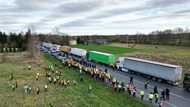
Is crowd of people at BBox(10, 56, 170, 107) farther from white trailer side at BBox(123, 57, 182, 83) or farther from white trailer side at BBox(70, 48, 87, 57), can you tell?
white trailer side at BBox(70, 48, 87, 57)

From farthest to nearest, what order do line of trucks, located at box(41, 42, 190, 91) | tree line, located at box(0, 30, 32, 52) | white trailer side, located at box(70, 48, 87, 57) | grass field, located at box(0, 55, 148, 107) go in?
tree line, located at box(0, 30, 32, 52), white trailer side, located at box(70, 48, 87, 57), line of trucks, located at box(41, 42, 190, 91), grass field, located at box(0, 55, 148, 107)

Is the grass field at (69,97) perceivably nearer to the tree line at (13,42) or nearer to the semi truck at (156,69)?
the semi truck at (156,69)

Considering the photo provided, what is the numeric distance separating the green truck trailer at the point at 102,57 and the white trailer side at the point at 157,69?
886cm

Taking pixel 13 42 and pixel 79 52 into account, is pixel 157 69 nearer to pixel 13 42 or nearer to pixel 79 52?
pixel 79 52

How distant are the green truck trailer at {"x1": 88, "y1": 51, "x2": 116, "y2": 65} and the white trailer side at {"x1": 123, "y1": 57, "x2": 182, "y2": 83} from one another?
8.86 meters

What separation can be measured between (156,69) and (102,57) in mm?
27238

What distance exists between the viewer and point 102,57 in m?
79.0

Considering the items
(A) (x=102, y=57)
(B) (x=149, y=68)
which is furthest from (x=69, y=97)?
(A) (x=102, y=57)

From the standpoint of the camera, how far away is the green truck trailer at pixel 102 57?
74.8 meters

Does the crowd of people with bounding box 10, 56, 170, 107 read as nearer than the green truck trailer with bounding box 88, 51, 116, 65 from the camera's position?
Yes

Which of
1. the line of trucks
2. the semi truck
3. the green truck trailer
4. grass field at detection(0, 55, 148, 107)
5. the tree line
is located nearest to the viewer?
grass field at detection(0, 55, 148, 107)

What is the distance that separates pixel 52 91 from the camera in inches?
1660

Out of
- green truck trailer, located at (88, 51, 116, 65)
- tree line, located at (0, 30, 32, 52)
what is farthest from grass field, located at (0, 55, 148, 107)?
tree line, located at (0, 30, 32, 52)

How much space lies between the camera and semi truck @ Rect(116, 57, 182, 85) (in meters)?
48.2
